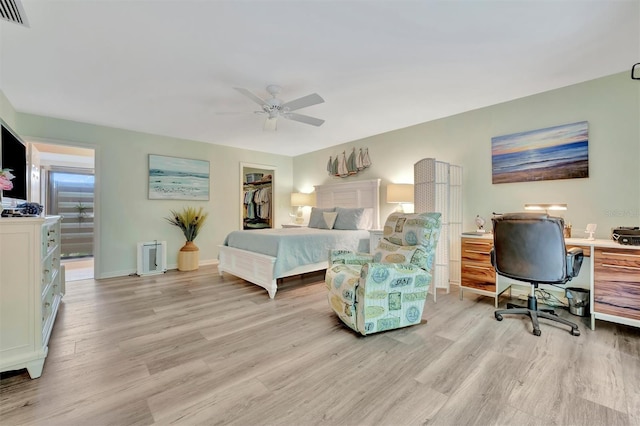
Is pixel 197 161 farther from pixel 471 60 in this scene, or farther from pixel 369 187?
pixel 471 60

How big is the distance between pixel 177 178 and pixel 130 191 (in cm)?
77

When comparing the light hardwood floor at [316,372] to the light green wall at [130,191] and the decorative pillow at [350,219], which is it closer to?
the light green wall at [130,191]

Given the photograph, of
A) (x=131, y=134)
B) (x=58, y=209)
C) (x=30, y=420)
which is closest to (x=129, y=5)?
(x=30, y=420)

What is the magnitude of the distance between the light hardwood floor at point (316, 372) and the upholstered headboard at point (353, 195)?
2.46m

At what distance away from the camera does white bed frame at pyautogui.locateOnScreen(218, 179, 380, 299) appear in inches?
136

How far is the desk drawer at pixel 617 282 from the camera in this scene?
2.27 meters

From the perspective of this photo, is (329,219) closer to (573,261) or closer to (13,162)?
(573,261)

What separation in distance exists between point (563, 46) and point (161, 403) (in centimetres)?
392

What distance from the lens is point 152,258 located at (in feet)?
15.1

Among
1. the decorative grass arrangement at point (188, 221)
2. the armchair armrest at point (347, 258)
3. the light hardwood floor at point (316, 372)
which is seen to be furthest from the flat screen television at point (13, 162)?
the armchair armrest at point (347, 258)

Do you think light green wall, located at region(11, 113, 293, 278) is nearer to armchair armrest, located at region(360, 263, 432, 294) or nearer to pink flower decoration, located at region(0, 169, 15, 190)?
pink flower decoration, located at region(0, 169, 15, 190)

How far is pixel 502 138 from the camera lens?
3.51 meters

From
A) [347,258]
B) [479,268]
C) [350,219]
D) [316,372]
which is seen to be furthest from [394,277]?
[350,219]

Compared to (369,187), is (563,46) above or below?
above
